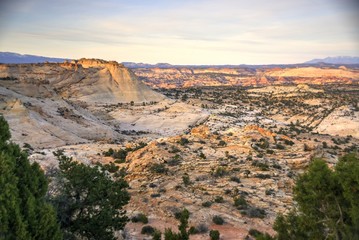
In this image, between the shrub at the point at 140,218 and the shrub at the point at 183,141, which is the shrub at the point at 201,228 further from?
the shrub at the point at 183,141

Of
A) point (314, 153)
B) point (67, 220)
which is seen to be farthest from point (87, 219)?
point (314, 153)

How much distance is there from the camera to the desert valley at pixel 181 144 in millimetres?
16609

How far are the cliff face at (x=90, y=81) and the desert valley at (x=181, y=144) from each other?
0.98ft

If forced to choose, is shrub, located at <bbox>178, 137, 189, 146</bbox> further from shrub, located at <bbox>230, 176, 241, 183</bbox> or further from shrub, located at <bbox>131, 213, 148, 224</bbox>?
shrub, located at <bbox>131, 213, 148, 224</bbox>

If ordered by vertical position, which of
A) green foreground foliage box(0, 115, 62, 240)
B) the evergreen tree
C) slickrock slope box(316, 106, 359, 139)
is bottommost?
slickrock slope box(316, 106, 359, 139)

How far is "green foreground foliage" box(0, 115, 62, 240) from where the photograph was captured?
755cm

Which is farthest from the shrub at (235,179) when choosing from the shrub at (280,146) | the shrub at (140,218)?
the shrub at (280,146)

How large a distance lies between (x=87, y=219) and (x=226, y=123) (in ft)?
129

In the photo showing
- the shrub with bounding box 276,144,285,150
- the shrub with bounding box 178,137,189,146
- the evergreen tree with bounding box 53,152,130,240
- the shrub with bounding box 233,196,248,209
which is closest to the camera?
the evergreen tree with bounding box 53,152,130,240

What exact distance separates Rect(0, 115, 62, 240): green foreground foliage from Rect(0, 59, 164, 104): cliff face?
56863 millimetres

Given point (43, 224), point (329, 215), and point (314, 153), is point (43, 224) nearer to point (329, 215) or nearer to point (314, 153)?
point (329, 215)

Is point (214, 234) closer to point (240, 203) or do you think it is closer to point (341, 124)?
point (240, 203)

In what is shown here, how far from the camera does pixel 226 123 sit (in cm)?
4944

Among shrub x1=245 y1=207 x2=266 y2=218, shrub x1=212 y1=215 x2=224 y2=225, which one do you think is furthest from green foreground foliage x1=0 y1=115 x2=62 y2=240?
shrub x1=245 y1=207 x2=266 y2=218
